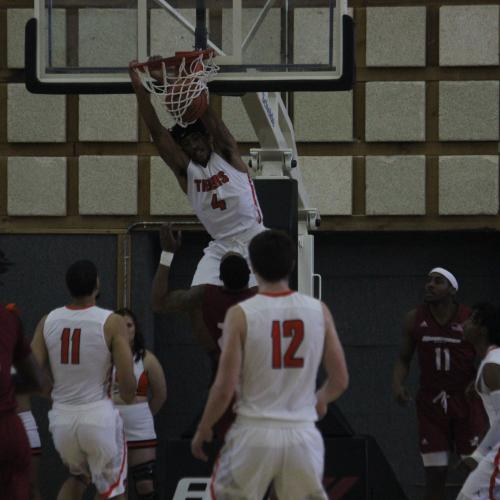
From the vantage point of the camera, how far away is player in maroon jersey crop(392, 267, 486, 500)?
12.3 meters

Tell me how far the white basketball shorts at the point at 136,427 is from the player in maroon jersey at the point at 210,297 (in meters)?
2.66

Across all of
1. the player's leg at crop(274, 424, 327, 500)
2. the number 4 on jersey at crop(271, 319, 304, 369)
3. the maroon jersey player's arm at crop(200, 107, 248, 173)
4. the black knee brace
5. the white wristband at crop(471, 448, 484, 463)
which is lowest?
the black knee brace

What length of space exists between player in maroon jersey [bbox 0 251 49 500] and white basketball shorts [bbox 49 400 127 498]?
2517 mm

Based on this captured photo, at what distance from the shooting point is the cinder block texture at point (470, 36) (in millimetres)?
14562

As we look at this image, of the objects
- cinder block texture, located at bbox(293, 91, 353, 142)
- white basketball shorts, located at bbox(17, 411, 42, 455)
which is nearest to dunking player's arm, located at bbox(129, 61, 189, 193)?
white basketball shorts, located at bbox(17, 411, 42, 455)

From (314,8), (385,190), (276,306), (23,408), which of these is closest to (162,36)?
(314,8)

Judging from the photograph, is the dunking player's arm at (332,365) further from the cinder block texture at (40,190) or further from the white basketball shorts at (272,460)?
the cinder block texture at (40,190)

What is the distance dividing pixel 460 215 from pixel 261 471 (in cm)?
805

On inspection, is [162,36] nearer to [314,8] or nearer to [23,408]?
[314,8]

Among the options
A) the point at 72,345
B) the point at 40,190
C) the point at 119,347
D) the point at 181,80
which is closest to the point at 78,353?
the point at 72,345

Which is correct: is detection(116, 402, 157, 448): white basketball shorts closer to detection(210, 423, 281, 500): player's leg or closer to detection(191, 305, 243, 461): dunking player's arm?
detection(210, 423, 281, 500): player's leg

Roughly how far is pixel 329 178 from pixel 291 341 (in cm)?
767

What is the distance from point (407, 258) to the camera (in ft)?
49.3

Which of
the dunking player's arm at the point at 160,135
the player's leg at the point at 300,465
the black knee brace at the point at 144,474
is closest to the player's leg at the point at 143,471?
the black knee brace at the point at 144,474
